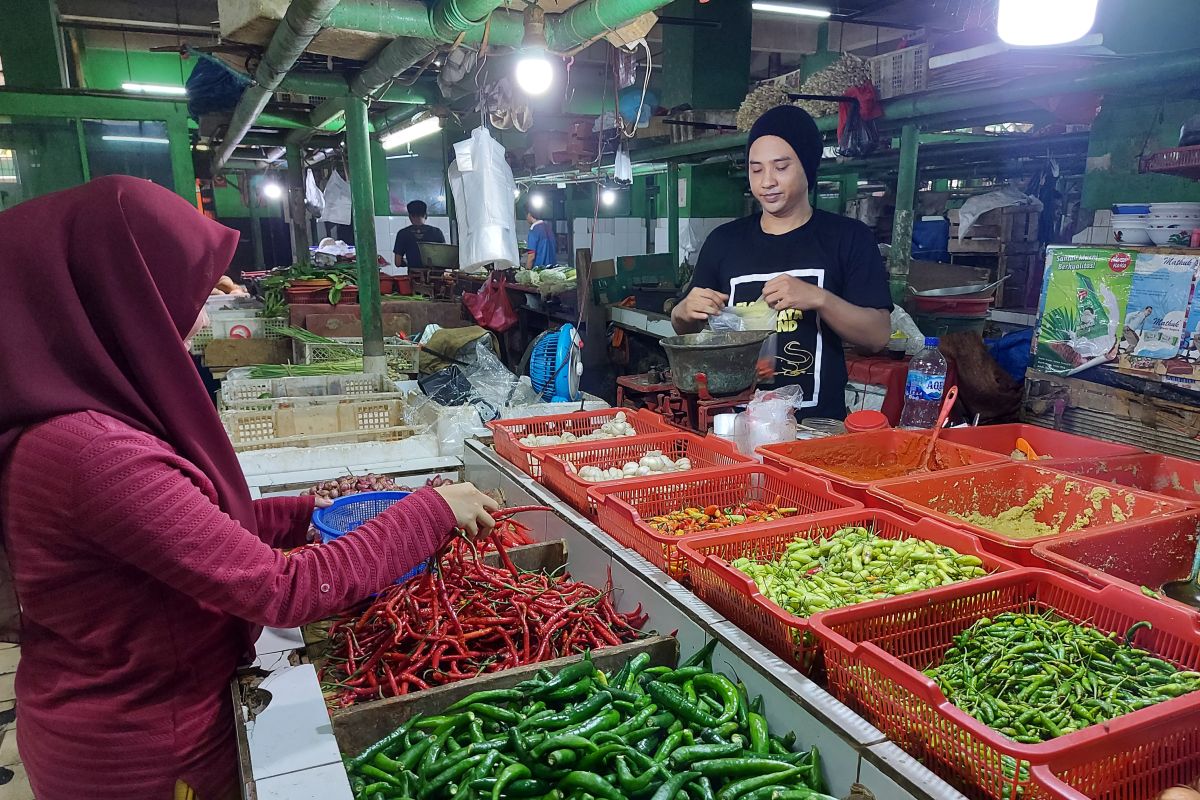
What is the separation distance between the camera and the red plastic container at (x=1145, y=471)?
2.91 metres

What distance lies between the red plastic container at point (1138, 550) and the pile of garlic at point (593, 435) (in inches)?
85.1

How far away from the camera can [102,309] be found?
1.60 metres

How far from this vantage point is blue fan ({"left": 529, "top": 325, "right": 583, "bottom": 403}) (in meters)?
6.40

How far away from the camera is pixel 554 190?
2156 cm

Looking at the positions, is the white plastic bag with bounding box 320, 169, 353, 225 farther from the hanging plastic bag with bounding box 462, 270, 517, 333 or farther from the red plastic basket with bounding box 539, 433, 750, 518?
the red plastic basket with bounding box 539, 433, 750, 518

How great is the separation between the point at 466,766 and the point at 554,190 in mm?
20983

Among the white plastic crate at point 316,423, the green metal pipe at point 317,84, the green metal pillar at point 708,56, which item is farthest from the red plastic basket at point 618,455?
the green metal pillar at point 708,56

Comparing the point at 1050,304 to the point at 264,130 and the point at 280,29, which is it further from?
the point at 264,130

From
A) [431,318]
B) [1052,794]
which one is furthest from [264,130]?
[1052,794]

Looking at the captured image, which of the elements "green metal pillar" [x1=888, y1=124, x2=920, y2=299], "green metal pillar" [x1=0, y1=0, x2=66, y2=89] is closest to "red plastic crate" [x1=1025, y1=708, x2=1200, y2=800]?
"green metal pillar" [x1=888, y1=124, x2=920, y2=299]

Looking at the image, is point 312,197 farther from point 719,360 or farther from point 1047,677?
point 1047,677

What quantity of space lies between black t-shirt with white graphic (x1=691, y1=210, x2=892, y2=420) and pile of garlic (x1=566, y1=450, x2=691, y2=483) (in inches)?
33.2

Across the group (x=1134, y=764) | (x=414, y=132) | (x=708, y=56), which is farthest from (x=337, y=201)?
(x=1134, y=764)

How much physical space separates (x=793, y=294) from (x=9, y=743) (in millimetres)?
4234
